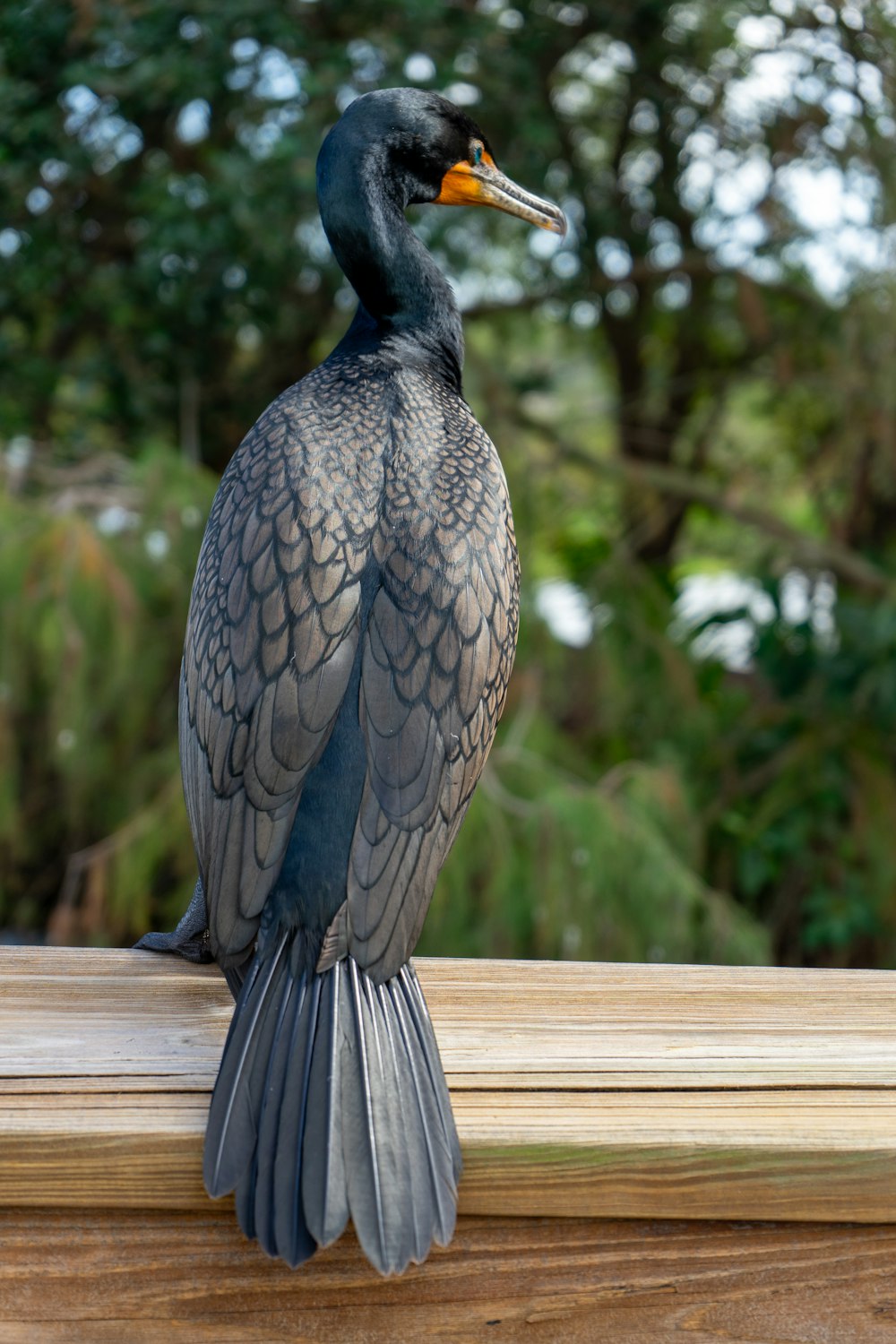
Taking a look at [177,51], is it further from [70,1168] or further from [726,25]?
[70,1168]

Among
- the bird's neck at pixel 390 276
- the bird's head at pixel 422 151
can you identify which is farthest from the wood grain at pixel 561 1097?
the bird's head at pixel 422 151

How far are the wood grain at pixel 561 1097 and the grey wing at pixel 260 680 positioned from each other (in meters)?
0.17

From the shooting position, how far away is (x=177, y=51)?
12.3 ft

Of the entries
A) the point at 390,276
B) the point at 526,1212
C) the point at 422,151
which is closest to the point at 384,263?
the point at 390,276

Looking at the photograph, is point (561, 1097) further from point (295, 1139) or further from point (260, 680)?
point (260, 680)

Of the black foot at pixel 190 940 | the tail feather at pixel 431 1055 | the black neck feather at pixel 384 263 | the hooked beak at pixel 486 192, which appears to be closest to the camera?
the tail feather at pixel 431 1055

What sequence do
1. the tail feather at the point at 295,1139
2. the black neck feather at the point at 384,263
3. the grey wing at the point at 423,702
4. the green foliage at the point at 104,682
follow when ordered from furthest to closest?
the green foliage at the point at 104,682 < the black neck feather at the point at 384,263 < the grey wing at the point at 423,702 < the tail feather at the point at 295,1139

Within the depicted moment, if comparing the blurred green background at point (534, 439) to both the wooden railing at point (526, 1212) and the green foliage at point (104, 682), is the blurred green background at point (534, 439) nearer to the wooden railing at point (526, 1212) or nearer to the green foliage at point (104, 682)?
the green foliage at point (104, 682)

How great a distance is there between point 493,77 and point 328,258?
0.74 m

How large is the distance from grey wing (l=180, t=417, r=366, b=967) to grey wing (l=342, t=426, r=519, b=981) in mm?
53

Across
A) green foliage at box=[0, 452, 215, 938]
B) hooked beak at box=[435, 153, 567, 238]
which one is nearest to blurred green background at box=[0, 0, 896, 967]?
green foliage at box=[0, 452, 215, 938]

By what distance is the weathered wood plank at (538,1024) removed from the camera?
1.34 m

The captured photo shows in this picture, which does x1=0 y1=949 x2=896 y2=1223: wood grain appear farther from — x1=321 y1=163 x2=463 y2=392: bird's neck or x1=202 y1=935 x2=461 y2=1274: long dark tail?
x1=321 y1=163 x2=463 y2=392: bird's neck

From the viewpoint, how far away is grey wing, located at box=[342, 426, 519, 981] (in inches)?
58.1
